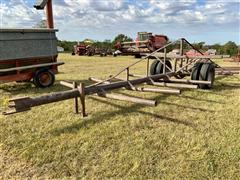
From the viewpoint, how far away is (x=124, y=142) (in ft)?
11.9

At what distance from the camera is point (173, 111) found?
16.4ft

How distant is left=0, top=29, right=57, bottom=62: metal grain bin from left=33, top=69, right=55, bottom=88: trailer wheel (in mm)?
440

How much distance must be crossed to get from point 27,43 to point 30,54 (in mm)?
294

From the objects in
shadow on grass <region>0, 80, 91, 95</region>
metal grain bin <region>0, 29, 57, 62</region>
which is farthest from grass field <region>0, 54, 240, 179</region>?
metal grain bin <region>0, 29, 57, 62</region>

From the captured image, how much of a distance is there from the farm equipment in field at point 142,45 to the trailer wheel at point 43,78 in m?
16.9

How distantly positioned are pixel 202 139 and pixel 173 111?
1.31m

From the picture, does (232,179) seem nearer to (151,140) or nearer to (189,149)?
(189,149)

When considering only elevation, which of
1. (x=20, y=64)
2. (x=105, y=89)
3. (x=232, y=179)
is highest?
(x=20, y=64)

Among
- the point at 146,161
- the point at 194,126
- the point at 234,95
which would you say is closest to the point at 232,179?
the point at 146,161

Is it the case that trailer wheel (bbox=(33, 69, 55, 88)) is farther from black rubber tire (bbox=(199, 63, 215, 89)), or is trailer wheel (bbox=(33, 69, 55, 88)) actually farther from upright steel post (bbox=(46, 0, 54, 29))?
black rubber tire (bbox=(199, 63, 215, 89))

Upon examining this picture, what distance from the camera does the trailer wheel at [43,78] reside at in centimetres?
724

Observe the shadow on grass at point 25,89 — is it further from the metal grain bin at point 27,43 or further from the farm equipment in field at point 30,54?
the metal grain bin at point 27,43

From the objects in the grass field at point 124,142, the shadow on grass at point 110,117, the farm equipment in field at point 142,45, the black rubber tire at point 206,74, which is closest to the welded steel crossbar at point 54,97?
the grass field at point 124,142

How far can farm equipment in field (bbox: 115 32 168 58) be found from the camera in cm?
2380
